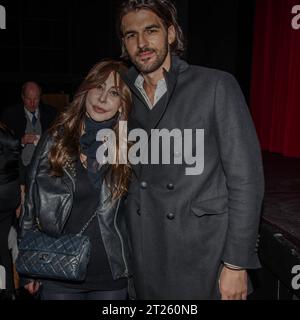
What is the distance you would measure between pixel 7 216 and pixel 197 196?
86cm

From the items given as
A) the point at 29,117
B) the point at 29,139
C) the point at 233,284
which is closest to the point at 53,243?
the point at 233,284

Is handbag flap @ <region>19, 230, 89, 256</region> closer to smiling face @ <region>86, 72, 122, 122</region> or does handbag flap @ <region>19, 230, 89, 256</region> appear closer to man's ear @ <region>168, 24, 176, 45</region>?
smiling face @ <region>86, 72, 122, 122</region>

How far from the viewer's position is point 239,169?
4.42 ft

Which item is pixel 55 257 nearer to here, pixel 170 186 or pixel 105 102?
pixel 170 186

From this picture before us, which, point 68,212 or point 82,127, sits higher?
point 82,127

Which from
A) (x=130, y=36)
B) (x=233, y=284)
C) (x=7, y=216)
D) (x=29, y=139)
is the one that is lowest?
(x=233, y=284)

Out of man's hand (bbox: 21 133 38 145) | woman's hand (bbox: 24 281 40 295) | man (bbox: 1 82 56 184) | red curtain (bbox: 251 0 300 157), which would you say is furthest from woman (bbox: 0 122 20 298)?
red curtain (bbox: 251 0 300 157)

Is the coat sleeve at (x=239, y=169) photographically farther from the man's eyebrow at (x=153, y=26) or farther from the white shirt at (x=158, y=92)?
the man's eyebrow at (x=153, y=26)

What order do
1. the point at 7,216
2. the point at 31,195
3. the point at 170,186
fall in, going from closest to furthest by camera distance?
the point at 170,186
the point at 31,195
the point at 7,216

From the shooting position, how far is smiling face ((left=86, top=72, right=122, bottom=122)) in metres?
1.64

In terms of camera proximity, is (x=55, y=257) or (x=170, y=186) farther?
(x=55, y=257)

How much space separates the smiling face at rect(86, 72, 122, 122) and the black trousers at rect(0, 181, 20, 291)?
0.43 m

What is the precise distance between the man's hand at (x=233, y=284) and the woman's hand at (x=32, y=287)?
2.54 ft

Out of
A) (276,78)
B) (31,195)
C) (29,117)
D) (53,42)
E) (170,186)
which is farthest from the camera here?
(53,42)
